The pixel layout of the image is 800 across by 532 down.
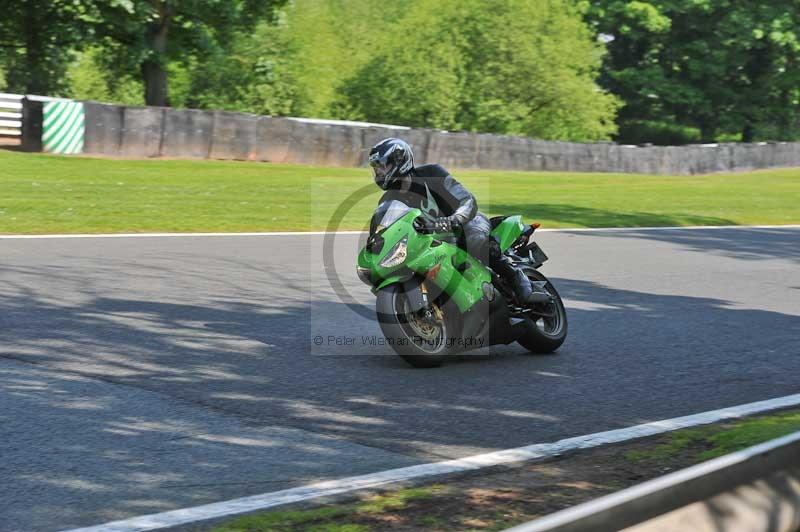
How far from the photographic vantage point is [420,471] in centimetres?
523

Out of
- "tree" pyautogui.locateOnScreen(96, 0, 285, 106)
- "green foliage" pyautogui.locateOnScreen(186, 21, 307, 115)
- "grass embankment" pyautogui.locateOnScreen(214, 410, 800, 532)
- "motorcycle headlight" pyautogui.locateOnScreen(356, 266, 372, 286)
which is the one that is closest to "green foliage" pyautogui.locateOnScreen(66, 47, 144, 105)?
"green foliage" pyautogui.locateOnScreen(186, 21, 307, 115)

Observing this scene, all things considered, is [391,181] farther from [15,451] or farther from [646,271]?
[646,271]

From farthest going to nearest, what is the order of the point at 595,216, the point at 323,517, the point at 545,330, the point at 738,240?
1. the point at 595,216
2. the point at 738,240
3. the point at 545,330
4. the point at 323,517

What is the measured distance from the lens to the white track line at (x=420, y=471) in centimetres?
436

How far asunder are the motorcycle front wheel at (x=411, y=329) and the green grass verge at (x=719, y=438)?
6.78 ft

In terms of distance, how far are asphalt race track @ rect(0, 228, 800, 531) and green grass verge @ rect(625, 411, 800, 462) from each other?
447mm

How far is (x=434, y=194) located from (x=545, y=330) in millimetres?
1501

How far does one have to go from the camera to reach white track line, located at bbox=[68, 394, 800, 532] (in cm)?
436

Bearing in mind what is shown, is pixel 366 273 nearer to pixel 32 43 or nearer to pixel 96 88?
pixel 32 43

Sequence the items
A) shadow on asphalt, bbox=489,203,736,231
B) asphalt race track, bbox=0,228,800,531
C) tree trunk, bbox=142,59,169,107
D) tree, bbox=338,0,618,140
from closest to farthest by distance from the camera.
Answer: asphalt race track, bbox=0,228,800,531 < shadow on asphalt, bbox=489,203,736,231 < tree trunk, bbox=142,59,169,107 < tree, bbox=338,0,618,140

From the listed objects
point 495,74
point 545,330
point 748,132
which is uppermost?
point 495,74

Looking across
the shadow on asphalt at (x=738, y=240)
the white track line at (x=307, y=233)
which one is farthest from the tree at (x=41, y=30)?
the shadow on asphalt at (x=738, y=240)

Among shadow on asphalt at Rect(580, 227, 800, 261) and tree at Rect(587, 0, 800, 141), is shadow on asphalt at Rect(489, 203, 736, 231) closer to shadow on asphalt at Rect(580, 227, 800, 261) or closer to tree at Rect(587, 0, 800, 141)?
shadow on asphalt at Rect(580, 227, 800, 261)

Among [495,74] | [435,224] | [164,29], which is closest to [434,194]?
[435,224]
